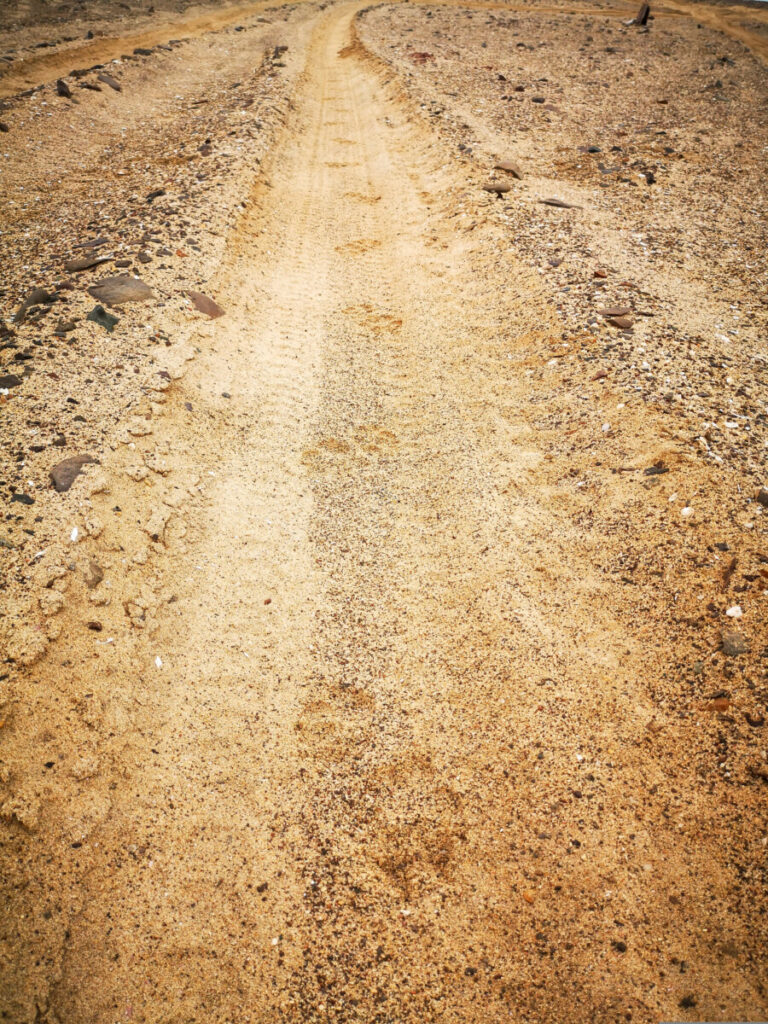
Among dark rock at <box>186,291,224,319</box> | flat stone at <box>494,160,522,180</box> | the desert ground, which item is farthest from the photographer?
flat stone at <box>494,160,522,180</box>

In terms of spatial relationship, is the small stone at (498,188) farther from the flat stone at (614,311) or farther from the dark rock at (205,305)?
the dark rock at (205,305)

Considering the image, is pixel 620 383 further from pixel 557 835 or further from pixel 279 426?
pixel 557 835

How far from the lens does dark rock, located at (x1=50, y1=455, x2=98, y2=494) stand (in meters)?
3.47

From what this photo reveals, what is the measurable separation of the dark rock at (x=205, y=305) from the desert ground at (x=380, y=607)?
0.02 metres

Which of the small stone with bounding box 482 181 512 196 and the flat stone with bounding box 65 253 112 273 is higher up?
the flat stone with bounding box 65 253 112 273

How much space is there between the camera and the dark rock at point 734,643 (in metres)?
2.89

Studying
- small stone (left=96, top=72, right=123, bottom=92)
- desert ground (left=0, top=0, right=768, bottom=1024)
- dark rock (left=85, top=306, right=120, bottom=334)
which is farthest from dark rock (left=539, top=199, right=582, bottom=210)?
small stone (left=96, top=72, right=123, bottom=92)

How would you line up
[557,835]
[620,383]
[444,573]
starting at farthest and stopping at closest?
1. [620,383]
2. [444,573]
3. [557,835]

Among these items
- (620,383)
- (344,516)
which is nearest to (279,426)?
(344,516)

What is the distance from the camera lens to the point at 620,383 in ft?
14.7

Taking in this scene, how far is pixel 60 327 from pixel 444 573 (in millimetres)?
3811

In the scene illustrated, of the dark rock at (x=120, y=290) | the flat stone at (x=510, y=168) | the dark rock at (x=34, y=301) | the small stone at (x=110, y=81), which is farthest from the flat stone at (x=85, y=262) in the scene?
the small stone at (x=110, y=81)

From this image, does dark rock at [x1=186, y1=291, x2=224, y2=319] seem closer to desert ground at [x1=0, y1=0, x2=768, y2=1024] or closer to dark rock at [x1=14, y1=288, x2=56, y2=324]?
desert ground at [x1=0, y1=0, x2=768, y2=1024]

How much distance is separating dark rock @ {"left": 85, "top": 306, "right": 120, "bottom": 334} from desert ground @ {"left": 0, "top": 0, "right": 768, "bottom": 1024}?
0.09 feet
